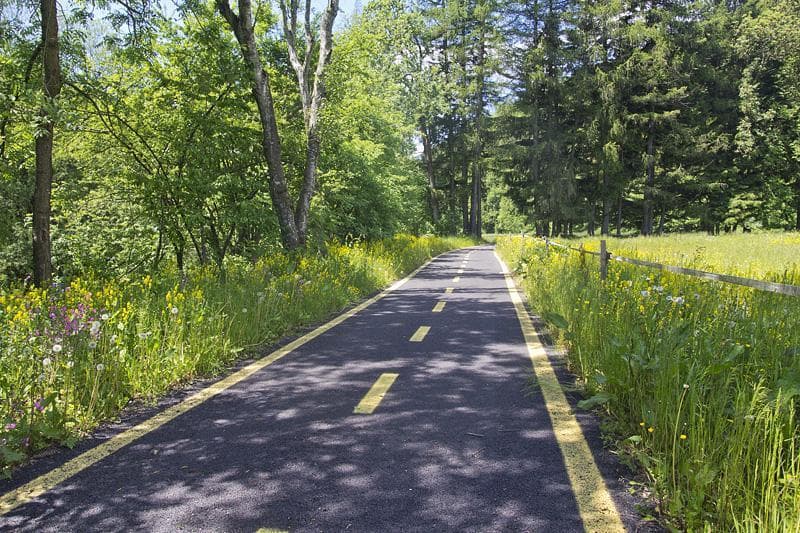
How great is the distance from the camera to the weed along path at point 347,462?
8.97ft

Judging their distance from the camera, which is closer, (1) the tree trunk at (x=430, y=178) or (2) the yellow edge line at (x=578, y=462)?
(2) the yellow edge line at (x=578, y=462)

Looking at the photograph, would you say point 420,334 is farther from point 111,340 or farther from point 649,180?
point 649,180

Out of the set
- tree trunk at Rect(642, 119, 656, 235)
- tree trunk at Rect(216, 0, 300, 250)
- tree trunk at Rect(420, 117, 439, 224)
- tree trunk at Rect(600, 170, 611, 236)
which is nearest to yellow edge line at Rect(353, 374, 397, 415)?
tree trunk at Rect(216, 0, 300, 250)

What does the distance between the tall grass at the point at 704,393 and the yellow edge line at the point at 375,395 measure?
5.99 feet

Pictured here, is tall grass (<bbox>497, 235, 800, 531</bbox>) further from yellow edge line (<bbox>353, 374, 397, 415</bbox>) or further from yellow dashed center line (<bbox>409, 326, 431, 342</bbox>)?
yellow dashed center line (<bbox>409, 326, 431, 342</bbox>)

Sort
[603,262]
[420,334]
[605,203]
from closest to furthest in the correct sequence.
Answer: [420,334] < [603,262] < [605,203]

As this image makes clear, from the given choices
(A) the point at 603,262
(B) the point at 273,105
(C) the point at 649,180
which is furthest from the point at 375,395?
(C) the point at 649,180

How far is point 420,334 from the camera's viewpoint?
777 centimetres

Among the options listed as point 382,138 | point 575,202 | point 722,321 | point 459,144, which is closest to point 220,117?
point 722,321

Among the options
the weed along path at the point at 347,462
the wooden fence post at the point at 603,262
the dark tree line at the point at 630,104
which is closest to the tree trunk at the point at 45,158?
the weed along path at the point at 347,462

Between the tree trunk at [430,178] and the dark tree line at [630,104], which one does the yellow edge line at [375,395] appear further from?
the tree trunk at [430,178]

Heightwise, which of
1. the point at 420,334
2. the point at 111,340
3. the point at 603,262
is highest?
the point at 603,262

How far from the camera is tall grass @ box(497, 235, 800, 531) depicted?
2566mm

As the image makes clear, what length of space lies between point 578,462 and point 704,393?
3.00 ft
